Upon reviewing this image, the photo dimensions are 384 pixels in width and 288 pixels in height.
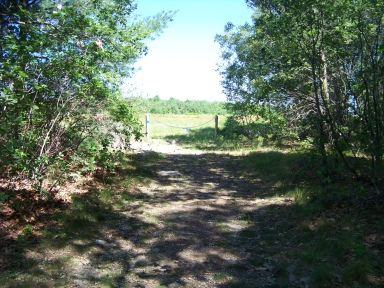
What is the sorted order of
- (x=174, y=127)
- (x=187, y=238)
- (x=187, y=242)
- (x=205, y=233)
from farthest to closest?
(x=174, y=127) → (x=205, y=233) → (x=187, y=238) → (x=187, y=242)

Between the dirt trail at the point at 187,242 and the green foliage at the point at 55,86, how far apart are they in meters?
1.41

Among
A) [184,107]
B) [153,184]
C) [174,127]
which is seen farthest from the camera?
[184,107]

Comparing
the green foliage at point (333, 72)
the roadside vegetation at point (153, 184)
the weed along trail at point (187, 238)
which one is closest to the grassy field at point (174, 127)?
the green foliage at point (333, 72)

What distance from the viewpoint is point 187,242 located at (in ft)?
17.0

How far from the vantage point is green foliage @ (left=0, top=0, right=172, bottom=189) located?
496 centimetres

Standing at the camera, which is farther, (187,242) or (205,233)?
(205,233)

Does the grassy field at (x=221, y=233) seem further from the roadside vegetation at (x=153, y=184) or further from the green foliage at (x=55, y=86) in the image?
the green foliage at (x=55, y=86)

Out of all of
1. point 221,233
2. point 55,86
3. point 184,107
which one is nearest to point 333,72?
point 221,233

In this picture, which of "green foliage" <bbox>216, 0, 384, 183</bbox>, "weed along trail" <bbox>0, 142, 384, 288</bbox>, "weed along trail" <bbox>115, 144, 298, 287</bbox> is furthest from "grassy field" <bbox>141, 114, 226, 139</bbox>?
"weed along trail" <bbox>0, 142, 384, 288</bbox>

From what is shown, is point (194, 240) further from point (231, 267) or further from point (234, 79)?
point (234, 79)

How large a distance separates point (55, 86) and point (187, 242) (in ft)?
10.8

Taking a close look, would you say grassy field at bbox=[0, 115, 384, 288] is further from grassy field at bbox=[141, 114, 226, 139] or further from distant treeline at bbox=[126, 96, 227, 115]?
distant treeline at bbox=[126, 96, 227, 115]

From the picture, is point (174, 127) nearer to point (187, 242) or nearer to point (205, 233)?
point (205, 233)

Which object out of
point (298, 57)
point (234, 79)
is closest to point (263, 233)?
point (298, 57)
